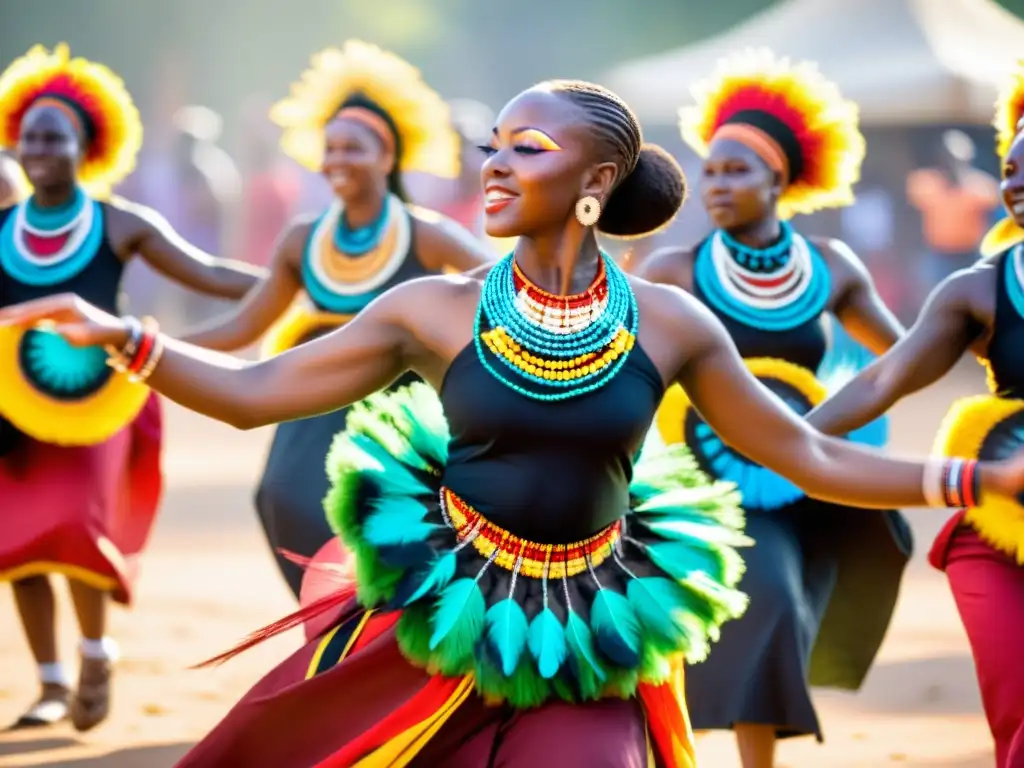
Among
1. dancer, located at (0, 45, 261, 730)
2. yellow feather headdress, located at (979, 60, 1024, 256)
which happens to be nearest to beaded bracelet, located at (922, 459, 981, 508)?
yellow feather headdress, located at (979, 60, 1024, 256)

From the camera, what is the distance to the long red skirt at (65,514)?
6.98 meters

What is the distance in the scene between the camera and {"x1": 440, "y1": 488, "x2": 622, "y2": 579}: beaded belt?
13.0 feet

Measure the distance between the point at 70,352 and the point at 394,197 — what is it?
1.52 m

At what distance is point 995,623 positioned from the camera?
16.2 ft

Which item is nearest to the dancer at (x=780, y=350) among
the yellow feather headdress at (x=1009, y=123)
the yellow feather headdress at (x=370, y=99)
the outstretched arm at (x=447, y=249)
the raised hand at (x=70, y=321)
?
the yellow feather headdress at (x=1009, y=123)

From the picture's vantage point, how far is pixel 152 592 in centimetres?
1009

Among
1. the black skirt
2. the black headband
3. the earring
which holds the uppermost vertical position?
the black headband

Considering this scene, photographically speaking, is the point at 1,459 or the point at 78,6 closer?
the point at 1,459

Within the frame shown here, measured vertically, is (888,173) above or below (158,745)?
above

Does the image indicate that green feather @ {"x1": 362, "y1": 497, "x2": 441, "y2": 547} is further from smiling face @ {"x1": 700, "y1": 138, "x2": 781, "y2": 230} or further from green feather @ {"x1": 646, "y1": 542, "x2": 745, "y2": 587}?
smiling face @ {"x1": 700, "y1": 138, "x2": 781, "y2": 230}

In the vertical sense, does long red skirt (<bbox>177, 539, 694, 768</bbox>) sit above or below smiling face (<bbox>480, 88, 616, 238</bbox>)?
below

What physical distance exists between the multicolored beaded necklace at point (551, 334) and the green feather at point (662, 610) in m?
0.46

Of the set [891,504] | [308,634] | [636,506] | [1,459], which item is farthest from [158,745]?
[891,504]

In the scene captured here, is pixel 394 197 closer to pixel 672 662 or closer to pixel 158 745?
pixel 158 745
